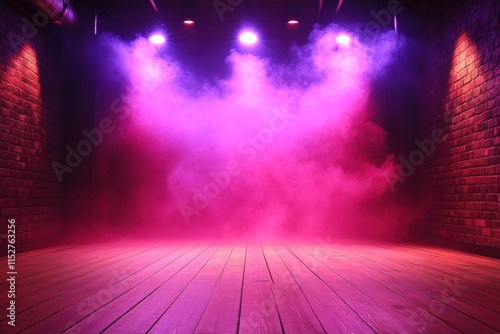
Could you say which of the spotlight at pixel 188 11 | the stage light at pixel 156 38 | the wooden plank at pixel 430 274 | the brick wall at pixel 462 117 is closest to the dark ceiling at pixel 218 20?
the spotlight at pixel 188 11

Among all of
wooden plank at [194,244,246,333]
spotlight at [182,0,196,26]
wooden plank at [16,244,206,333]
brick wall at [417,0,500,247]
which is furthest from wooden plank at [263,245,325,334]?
spotlight at [182,0,196,26]

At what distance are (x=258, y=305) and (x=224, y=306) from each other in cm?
16

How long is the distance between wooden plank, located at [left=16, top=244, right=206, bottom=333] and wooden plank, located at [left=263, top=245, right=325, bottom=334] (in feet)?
2.57

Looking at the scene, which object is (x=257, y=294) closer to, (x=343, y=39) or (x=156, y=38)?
(x=343, y=39)

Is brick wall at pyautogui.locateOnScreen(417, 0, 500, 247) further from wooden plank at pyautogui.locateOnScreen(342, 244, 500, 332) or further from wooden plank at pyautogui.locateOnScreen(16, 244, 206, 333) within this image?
wooden plank at pyautogui.locateOnScreen(16, 244, 206, 333)

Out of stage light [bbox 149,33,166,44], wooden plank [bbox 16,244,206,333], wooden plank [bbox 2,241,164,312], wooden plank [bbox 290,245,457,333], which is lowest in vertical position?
wooden plank [bbox 290,245,457,333]

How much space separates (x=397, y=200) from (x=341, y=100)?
2078 millimetres

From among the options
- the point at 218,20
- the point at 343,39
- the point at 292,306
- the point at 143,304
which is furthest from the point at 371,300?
the point at 218,20

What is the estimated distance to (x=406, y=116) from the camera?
539cm

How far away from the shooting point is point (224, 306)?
1.78 metres

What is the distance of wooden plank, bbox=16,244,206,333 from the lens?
151cm

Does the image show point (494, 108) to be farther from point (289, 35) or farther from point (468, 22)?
point (289, 35)

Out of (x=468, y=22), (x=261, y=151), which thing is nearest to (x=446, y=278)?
(x=468, y=22)

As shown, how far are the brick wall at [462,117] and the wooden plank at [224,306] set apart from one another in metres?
2.59
